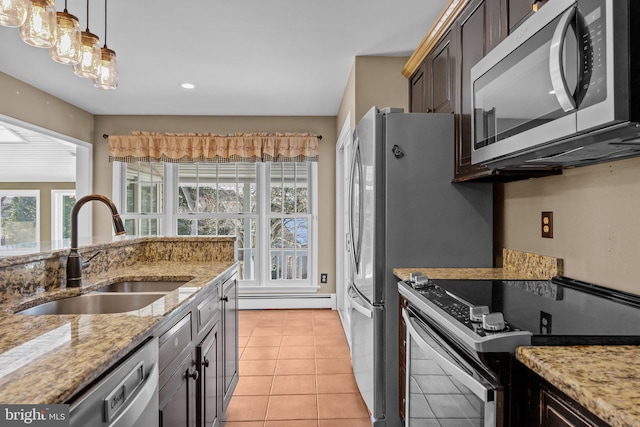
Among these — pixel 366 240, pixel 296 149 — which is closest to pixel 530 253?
pixel 366 240

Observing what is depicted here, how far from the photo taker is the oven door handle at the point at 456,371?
0.95 meters

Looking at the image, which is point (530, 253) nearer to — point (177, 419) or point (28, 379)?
point (177, 419)

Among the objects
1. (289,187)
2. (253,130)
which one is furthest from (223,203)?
(253,130)

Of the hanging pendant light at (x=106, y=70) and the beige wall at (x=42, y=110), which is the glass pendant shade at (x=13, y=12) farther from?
the beige wall at (x=42, y=110)

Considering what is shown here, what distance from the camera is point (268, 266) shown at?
4910 millimetres

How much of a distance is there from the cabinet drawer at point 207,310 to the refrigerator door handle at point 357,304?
0.81 metres

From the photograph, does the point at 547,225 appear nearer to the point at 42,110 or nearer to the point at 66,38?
the point at 66,38

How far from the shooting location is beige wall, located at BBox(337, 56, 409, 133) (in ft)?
10.2

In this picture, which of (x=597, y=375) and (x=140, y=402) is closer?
(x=597, y=375)

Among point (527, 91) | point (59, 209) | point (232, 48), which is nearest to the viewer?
point (527, 91)

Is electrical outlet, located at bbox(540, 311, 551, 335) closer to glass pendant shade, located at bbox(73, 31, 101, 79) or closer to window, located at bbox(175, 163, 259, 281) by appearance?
glass pendant shade, located at bbox(73, 31, 101, 79)

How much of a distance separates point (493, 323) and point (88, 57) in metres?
1.90

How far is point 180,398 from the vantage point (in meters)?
1.37

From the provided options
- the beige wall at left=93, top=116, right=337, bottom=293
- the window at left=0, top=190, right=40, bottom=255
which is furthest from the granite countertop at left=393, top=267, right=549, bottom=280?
the window at left=0, top=190, right=40, bottom=255
